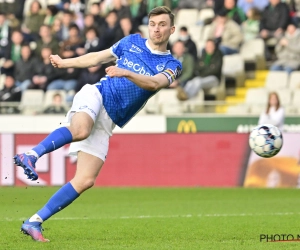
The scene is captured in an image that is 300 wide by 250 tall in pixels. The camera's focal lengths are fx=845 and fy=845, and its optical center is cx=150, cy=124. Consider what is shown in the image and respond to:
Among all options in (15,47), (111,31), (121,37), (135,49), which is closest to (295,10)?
(121,37)

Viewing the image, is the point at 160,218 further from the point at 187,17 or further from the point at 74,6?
the point at 74,6

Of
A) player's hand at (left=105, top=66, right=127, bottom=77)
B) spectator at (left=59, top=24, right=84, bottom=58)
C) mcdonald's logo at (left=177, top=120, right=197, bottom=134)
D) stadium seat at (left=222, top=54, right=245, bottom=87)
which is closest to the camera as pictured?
player's hand at (left=105, top=66, right=127, bottom=77)

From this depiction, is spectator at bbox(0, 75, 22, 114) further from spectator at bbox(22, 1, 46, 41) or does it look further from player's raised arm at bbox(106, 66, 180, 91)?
player's raised arm at bbox(106, 66, 180, 91)

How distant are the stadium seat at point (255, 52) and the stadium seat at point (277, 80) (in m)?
0.78

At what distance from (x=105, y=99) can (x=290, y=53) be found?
12.4 metres

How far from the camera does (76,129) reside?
795 centimetres

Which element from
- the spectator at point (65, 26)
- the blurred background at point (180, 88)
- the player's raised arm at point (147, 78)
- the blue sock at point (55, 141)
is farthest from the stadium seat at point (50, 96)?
the blue sock at point (55, 141)

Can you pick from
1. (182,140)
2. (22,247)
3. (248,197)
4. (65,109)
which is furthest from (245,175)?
(22,247)

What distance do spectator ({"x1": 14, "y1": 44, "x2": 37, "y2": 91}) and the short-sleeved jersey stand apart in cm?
1284

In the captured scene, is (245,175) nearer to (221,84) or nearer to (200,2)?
(221,84)

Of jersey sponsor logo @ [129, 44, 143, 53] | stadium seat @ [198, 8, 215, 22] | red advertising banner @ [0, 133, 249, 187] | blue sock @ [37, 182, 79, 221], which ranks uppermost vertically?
stadium seat @ [198, 8, 215, 22]

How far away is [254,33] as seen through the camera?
826 inches

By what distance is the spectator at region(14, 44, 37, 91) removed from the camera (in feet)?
69.6

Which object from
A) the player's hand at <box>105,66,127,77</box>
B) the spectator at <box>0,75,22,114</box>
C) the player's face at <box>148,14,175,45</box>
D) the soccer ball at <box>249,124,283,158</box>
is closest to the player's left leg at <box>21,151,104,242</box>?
the player's hand at <box>105,66,127,77</box>
